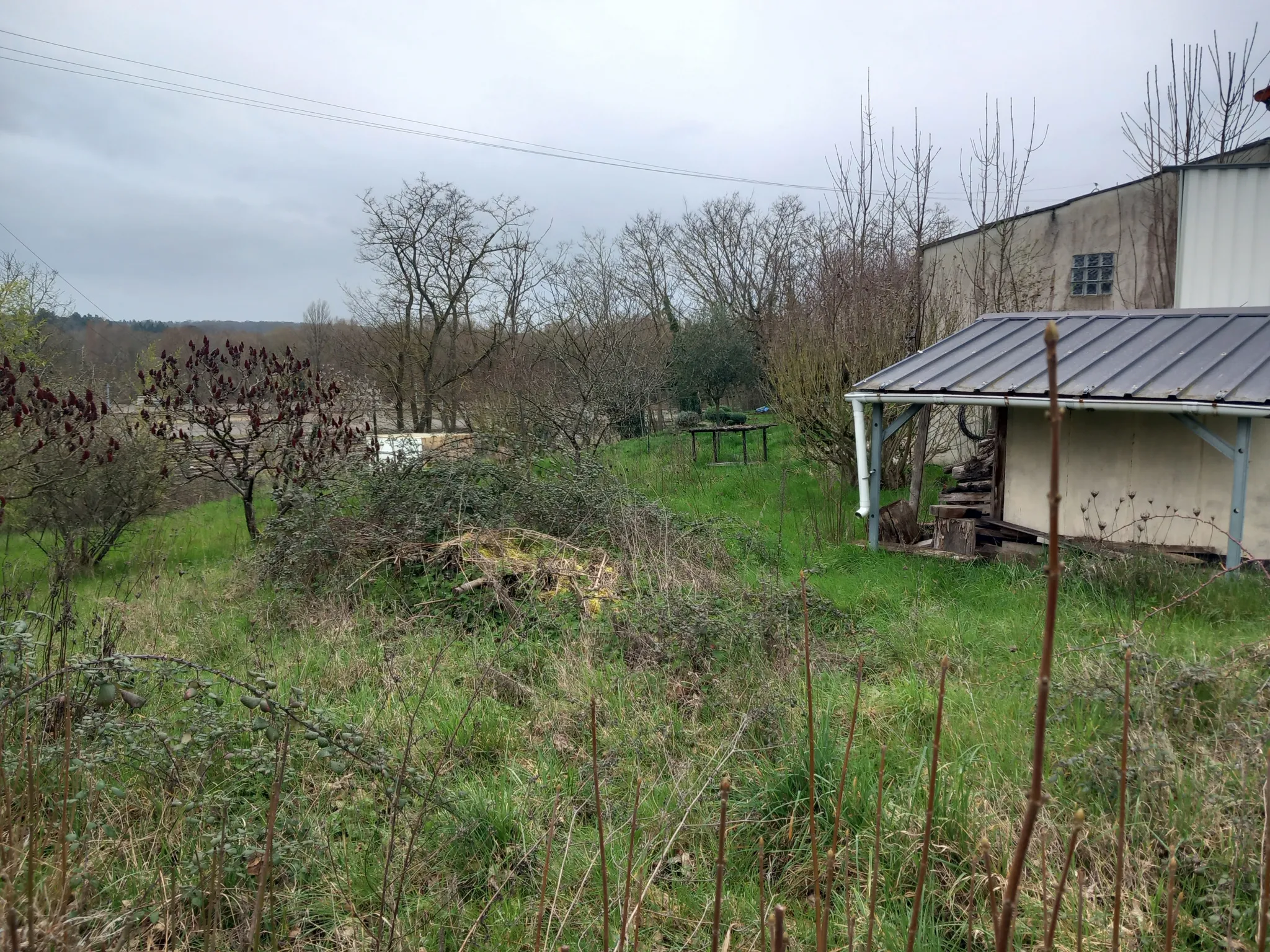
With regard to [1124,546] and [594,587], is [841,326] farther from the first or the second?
[594,587]

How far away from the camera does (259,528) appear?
42.2 feet

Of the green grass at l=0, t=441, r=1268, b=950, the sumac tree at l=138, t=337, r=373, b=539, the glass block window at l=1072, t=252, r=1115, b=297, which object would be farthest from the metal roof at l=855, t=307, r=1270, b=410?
the sumac tree at l=138, t=337, r=373, b=539

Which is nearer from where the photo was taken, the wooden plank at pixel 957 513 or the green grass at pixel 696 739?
the green grass at pixel 696 739

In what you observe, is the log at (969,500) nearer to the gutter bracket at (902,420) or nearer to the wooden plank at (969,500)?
the wooden plank at (969,500)

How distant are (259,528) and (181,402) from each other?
2.56 m

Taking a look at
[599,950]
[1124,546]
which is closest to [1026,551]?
[1124,546]

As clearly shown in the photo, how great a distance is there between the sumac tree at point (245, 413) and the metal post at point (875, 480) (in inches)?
250

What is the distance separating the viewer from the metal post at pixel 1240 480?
7.11 metres

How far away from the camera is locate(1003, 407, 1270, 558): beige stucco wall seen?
302 inches

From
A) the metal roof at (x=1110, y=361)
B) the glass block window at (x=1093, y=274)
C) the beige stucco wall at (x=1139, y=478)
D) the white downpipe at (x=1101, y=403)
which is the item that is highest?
the glass block window at (x=1093, y=274)

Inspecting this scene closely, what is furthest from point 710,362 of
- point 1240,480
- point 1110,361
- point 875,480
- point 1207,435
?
point 1240,480

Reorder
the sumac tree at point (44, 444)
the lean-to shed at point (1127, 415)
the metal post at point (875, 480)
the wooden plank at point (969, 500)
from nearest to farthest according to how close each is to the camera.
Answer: the lean-to shed at point (1127, 415)
the metal post at point (875, 480)
the sumac tree at point (44, 444)
the wooden plank at point (969, 500)

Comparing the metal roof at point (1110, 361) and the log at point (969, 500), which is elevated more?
the metal roof at point (1110, 361)

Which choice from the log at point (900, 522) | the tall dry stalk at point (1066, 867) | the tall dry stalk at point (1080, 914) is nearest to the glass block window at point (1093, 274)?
the log at point (900, 522)
